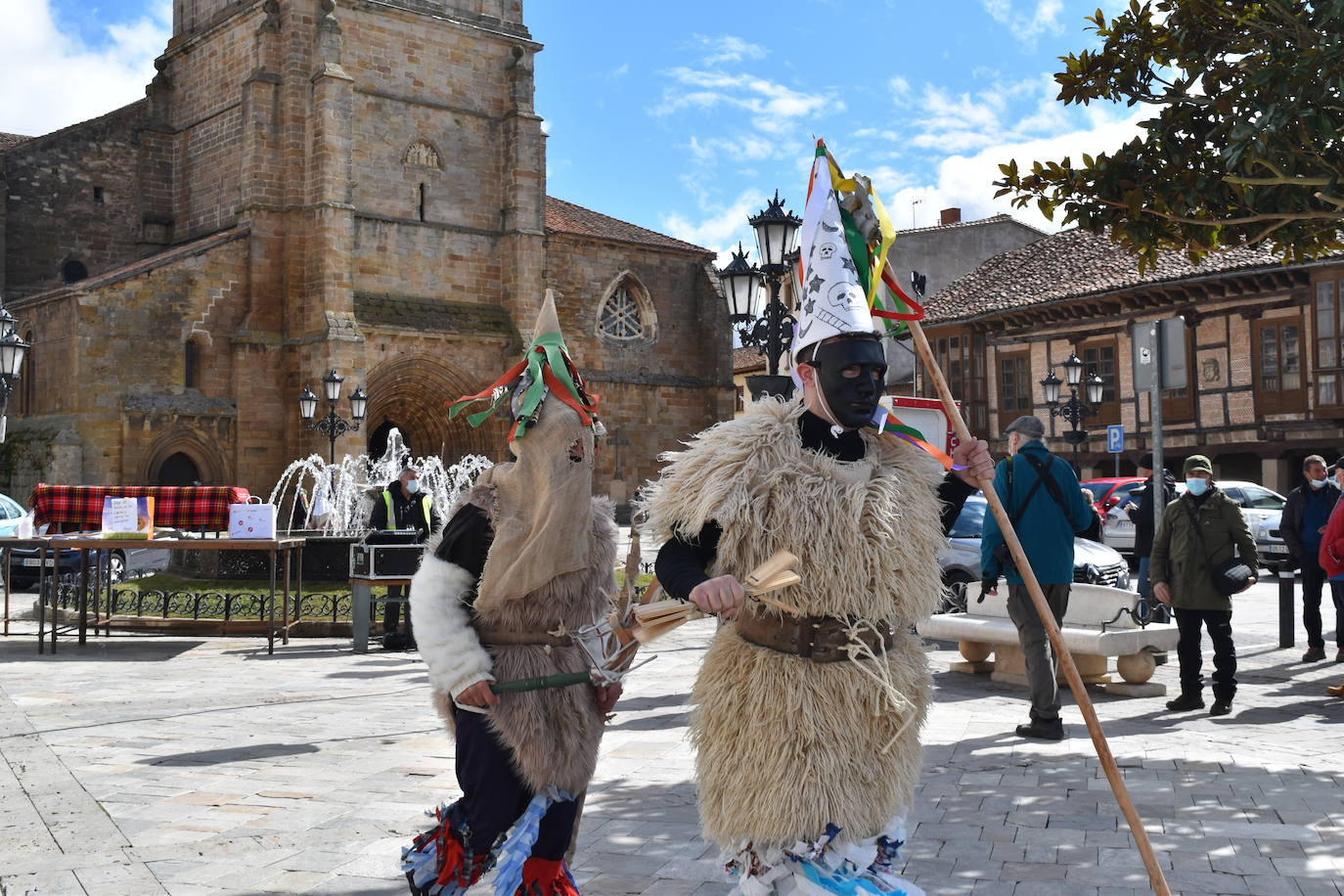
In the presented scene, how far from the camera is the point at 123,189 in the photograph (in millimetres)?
31500

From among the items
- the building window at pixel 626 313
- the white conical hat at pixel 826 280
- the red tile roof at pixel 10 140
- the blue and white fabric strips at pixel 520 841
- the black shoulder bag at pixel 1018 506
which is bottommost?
the blue and white fabric strips at pixel 520 841

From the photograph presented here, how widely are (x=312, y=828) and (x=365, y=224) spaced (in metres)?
25.8

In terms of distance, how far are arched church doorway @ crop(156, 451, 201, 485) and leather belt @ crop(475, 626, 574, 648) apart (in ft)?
83.4

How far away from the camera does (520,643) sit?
3629 mm

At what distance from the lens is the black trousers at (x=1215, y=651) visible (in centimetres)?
792

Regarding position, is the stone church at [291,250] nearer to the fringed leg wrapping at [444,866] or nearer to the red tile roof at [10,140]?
the red tile roof at [10,140]

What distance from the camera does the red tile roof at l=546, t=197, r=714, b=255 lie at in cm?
3394

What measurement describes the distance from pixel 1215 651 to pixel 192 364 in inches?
957

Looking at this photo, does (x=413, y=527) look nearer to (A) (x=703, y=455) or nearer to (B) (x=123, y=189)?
(A) (x=703, y=455)

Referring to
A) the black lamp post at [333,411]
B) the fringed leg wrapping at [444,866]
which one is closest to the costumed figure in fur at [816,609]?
the fringed leg wrapping at [444,866]

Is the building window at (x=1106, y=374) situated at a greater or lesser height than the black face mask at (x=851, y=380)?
greater

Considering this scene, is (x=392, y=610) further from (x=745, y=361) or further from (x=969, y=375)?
(x=745, y=361)

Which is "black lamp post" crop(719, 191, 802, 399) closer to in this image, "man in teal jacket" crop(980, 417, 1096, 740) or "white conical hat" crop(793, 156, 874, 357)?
"man in teal jacket" crop(980, 417, 1096, 740)

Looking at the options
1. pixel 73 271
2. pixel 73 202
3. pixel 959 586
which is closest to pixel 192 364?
pixel 73 271
